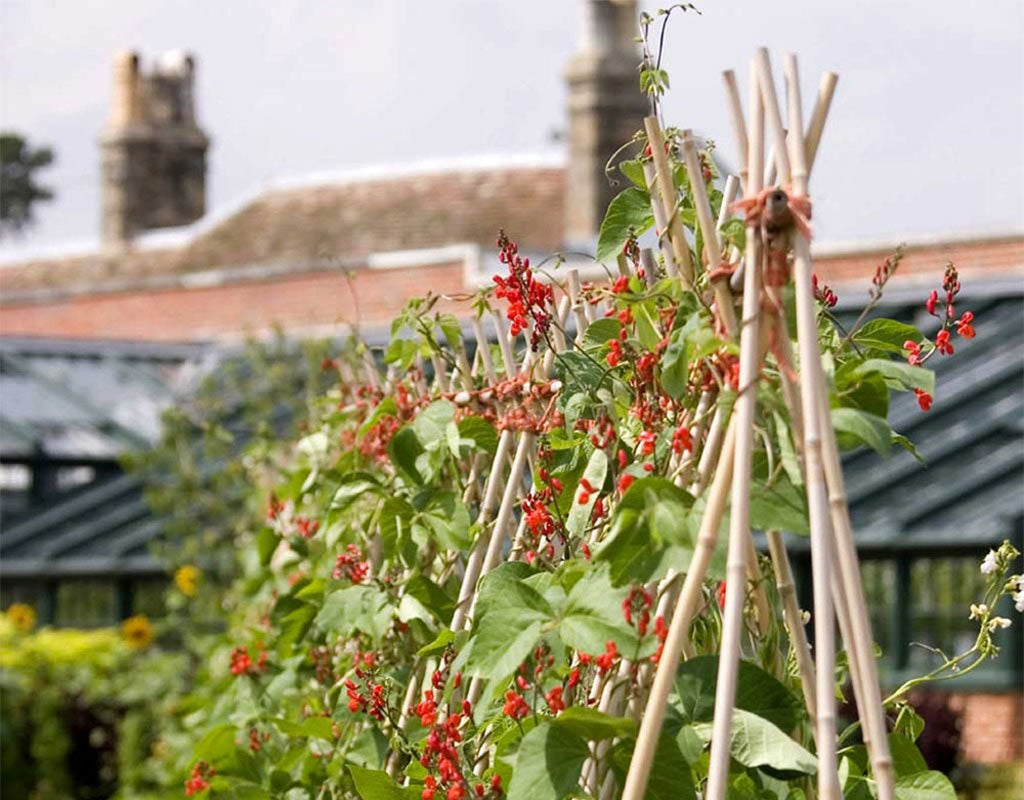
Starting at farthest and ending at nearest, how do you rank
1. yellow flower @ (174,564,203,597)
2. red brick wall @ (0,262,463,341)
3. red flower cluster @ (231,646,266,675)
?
red brick wall @ (0,262,463,341)
yellow flower @ (174,564,203,597)
red flower cluster @ (231,646,266,675)

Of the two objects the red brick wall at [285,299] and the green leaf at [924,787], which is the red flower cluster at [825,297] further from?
the red brick wall at [285,299]

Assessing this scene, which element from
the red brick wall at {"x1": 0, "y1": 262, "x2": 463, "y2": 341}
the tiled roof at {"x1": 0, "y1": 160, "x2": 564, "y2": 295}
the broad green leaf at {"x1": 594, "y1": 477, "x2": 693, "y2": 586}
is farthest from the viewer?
the tiled roof at {"x1": 0, "y1": 160, "x2": 564, "y2": 295}

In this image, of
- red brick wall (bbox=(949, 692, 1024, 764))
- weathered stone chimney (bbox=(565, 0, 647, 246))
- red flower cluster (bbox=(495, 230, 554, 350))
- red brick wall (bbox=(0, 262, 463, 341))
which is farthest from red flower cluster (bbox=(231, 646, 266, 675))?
weathered stone chimney (bbox=(565, 0, 647, 246))

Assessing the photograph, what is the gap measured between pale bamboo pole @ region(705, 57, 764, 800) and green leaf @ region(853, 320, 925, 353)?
369 millimetres

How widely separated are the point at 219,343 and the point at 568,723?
761 inches

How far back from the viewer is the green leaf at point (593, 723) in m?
2.42

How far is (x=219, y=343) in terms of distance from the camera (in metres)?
21.5

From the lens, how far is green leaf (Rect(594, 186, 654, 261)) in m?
2.87

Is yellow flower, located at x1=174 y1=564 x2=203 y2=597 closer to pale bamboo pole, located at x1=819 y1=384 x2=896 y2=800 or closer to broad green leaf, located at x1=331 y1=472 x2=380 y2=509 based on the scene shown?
broad green leaf, located at x1=331 y1=472 x2=380 y2=509

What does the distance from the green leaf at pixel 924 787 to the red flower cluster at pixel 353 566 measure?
1332 mm

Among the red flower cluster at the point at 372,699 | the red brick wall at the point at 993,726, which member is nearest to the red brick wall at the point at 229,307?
the red brick wall at the point at 993,726

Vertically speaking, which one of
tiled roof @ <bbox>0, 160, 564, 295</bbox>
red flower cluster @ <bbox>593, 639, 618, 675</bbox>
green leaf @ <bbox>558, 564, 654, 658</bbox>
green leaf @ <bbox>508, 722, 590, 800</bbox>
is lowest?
green leaf @ <bbox>508, 722, 590, 800</bbox>

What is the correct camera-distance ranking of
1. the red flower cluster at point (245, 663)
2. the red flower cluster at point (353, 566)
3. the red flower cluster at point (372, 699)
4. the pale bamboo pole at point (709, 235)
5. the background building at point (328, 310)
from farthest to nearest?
the background building at point (328, 310), the red flower cluster at point (245, 663), the red flower cluster at point (353, 566), the red flower cluster at point (372, 699), the pale bamboo pole at point (709, 235)

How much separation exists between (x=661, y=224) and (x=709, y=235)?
0.85ft
